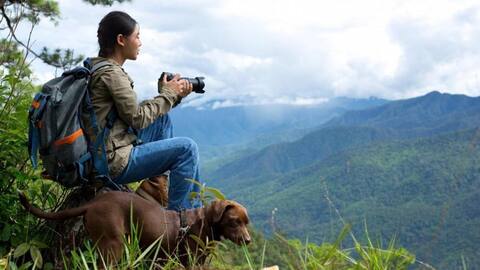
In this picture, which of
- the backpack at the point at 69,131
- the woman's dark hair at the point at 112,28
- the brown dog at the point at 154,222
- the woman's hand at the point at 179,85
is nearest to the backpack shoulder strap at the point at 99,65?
the backpack at the point at 69,131

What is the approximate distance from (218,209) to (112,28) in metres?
1.33

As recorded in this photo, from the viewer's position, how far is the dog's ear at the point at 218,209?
3.59 metres

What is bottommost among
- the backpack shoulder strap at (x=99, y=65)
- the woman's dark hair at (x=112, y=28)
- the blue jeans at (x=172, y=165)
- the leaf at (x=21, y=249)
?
the leaf at (x=21, y=249)

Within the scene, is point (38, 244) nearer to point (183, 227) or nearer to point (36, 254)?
point (36, 254)

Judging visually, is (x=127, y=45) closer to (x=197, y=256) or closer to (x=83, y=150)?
(x=83, y=150)

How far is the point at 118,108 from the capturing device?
3.56m

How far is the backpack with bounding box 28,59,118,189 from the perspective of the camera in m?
3.33

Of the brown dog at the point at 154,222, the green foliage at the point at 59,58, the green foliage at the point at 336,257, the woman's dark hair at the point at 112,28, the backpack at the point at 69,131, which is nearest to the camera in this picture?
the green foliage at the point at 336,257

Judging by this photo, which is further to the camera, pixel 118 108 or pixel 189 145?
pixel 189 145

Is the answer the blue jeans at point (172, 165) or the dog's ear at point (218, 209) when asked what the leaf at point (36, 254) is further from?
the dog's ear at point (218, 209)

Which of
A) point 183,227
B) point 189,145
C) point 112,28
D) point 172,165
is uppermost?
point 112,28

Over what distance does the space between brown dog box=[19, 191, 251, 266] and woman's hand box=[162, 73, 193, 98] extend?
77cm

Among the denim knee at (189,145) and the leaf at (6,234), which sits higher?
the denim knee at (189,145)

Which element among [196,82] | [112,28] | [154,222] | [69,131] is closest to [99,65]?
[112,28]
